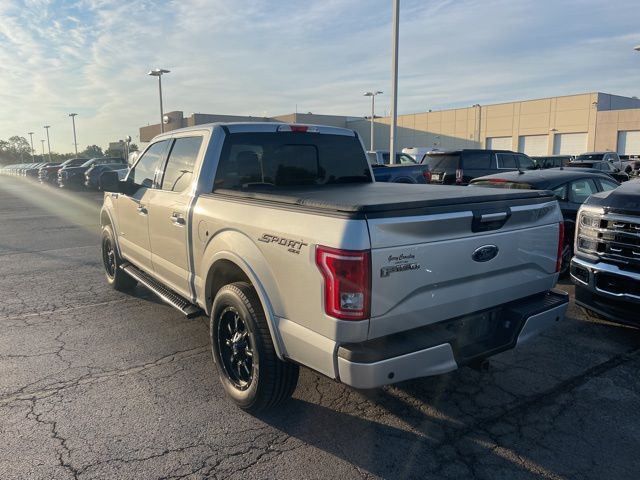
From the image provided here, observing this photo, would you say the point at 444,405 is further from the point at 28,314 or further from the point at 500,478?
the point at 28,314

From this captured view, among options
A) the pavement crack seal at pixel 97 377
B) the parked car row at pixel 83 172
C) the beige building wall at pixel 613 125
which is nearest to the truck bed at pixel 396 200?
the pavement crack seal at pixel 97 377

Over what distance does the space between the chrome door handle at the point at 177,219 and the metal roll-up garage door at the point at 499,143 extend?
53172 mm

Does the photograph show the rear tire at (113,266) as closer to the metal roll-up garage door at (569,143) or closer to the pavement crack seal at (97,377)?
the pavement crack seal at (97,377)

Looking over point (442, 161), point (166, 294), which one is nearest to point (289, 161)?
point (166, 294)

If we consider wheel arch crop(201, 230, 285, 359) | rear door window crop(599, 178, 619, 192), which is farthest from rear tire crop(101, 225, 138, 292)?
rear door window crop(599, 178, 619, 192)

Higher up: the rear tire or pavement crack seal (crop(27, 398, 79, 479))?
the rear tire

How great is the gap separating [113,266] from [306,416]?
4.27 m

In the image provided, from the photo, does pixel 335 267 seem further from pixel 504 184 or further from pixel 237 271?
pixel 504 184

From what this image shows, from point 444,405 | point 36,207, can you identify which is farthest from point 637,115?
point 444,405

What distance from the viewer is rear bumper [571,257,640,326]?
168 inches

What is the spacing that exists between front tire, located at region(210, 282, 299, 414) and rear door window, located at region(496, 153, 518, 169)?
13.8 metres

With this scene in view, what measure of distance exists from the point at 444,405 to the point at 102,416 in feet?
7.93

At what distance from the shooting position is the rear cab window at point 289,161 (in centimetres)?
423

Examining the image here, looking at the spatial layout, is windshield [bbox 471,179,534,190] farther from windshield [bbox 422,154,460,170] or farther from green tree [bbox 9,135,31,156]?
green tree [bbox 9,135,31,156]
